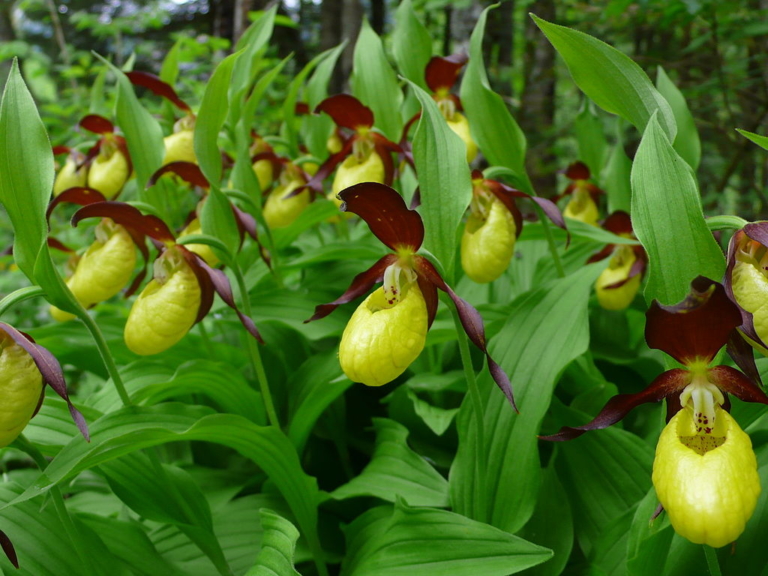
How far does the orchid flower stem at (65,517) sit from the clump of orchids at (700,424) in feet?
2.81

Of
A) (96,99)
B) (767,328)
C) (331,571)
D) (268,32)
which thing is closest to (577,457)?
(767,328)

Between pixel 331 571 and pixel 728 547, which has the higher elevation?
pixel 728 547

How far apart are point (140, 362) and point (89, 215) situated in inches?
22.9

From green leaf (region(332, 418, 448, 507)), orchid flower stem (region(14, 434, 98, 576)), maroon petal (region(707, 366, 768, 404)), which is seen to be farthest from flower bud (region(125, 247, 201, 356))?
maroon petal (region(707, 366, 768, 404))

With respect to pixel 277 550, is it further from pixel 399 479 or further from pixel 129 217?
pixel 129 217

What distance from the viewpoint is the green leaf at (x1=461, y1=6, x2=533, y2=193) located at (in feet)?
5.46

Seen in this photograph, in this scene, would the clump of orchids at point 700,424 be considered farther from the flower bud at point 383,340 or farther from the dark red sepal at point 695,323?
the flower bud at point 383,340

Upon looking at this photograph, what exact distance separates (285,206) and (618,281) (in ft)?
3.61

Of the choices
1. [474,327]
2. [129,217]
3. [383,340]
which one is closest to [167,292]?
[129,217]

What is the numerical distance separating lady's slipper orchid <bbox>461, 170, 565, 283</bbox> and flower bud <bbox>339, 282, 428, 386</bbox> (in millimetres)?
511

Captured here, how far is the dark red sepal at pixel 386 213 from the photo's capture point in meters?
0.99

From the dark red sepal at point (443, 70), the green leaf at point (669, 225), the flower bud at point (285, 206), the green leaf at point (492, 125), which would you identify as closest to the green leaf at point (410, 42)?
the dark red sepal at point (443, 70)

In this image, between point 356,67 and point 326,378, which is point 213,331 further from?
point 356,67

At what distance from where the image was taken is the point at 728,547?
→ 45.2 inches
